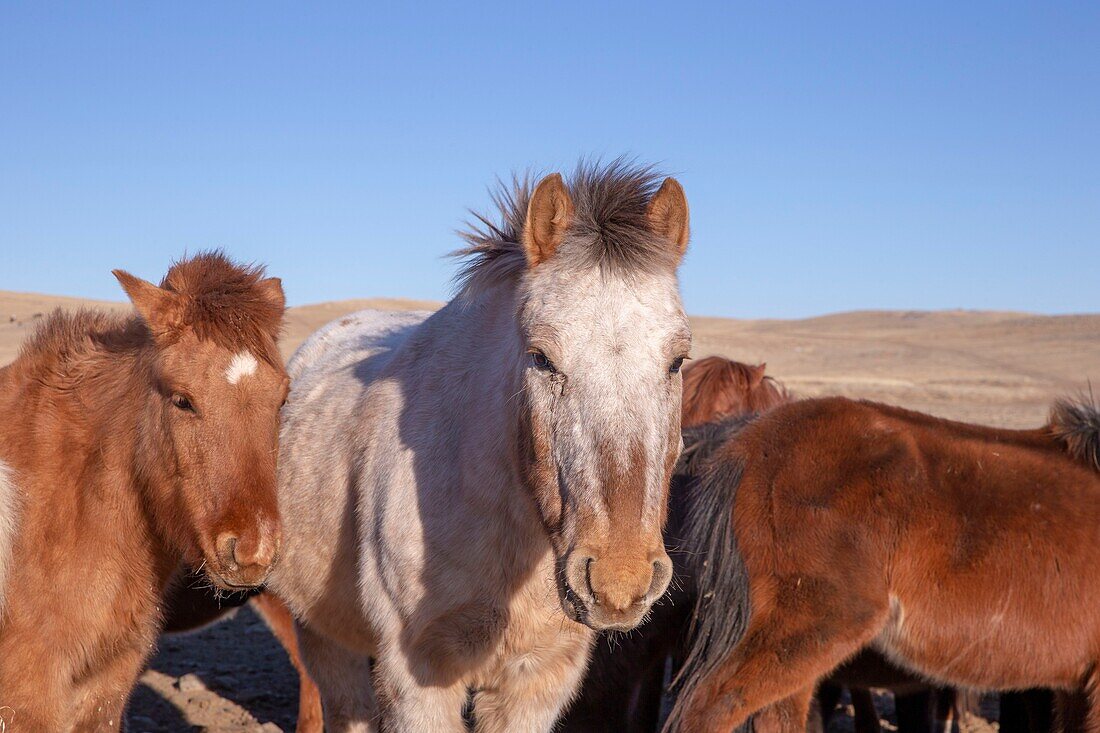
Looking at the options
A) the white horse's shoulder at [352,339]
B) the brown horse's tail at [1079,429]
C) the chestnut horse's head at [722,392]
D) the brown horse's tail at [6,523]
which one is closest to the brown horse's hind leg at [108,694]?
the brown horse's tail at [6,523]

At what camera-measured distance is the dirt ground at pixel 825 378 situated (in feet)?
20.8

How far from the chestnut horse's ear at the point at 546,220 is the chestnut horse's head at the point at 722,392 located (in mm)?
3582

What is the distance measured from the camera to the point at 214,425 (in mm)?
3562

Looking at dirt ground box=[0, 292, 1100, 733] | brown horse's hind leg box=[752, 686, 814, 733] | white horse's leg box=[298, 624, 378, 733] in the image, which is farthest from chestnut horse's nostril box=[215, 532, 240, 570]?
dirt ground box=[0, 292, 1100, 733]

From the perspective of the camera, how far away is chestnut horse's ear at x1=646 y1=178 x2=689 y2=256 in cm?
327

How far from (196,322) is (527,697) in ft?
6.21

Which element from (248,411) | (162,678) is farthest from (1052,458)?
(162,678)

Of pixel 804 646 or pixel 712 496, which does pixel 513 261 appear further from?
pixel 804 646

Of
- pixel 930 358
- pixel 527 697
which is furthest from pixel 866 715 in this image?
pixel 930 358

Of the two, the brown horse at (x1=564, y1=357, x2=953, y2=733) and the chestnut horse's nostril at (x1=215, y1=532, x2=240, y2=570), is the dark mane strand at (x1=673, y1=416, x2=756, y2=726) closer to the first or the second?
the brown horse at (x1=564, y1=357, x2=953, y2=733)

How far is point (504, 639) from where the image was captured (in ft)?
11.3

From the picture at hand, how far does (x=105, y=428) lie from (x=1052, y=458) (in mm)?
4220

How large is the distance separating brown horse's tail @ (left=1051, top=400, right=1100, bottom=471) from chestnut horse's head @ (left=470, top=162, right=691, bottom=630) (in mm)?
2496

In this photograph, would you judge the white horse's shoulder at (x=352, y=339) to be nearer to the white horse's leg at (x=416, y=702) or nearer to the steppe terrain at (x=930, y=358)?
the white horse's leg at (x=416, y=702)
